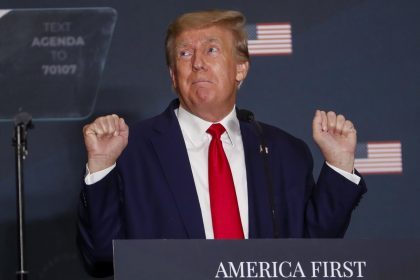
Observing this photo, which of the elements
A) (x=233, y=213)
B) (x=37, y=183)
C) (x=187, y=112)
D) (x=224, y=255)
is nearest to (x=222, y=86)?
(x=187, y=112)

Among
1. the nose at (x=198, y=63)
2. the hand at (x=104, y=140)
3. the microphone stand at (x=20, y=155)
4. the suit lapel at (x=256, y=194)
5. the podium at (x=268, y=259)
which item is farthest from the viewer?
the microphone stand at (x=20, y=155)

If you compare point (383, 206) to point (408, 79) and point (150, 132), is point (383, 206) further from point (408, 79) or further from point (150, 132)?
point (150, 132)

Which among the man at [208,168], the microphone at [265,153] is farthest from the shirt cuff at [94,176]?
the microphone at [265,153]

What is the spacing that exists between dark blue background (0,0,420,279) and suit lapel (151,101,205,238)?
3.02 feet

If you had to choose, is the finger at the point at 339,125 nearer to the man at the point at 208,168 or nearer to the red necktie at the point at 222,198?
A: the man at the point at 208,168

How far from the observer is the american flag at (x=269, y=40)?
3.84 m

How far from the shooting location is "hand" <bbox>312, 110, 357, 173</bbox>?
263cm

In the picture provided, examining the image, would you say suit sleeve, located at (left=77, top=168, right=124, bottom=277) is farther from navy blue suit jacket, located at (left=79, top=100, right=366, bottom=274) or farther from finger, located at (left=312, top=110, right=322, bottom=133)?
finger, located at (left=312, top=110, right=322, bottom=133)

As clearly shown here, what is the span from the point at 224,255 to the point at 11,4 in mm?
2039

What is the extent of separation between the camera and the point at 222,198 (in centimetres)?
273

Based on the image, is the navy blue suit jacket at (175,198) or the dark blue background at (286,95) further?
the dark blue background at (286,95)

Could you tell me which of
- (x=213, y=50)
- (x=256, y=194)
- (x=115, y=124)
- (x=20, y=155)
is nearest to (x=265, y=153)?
(x=256, y=194)

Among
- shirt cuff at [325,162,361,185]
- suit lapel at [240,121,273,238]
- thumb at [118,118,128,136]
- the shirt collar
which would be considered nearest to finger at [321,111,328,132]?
shirt cuff at [325,162,361,185]

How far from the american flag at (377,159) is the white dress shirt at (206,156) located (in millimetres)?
992
